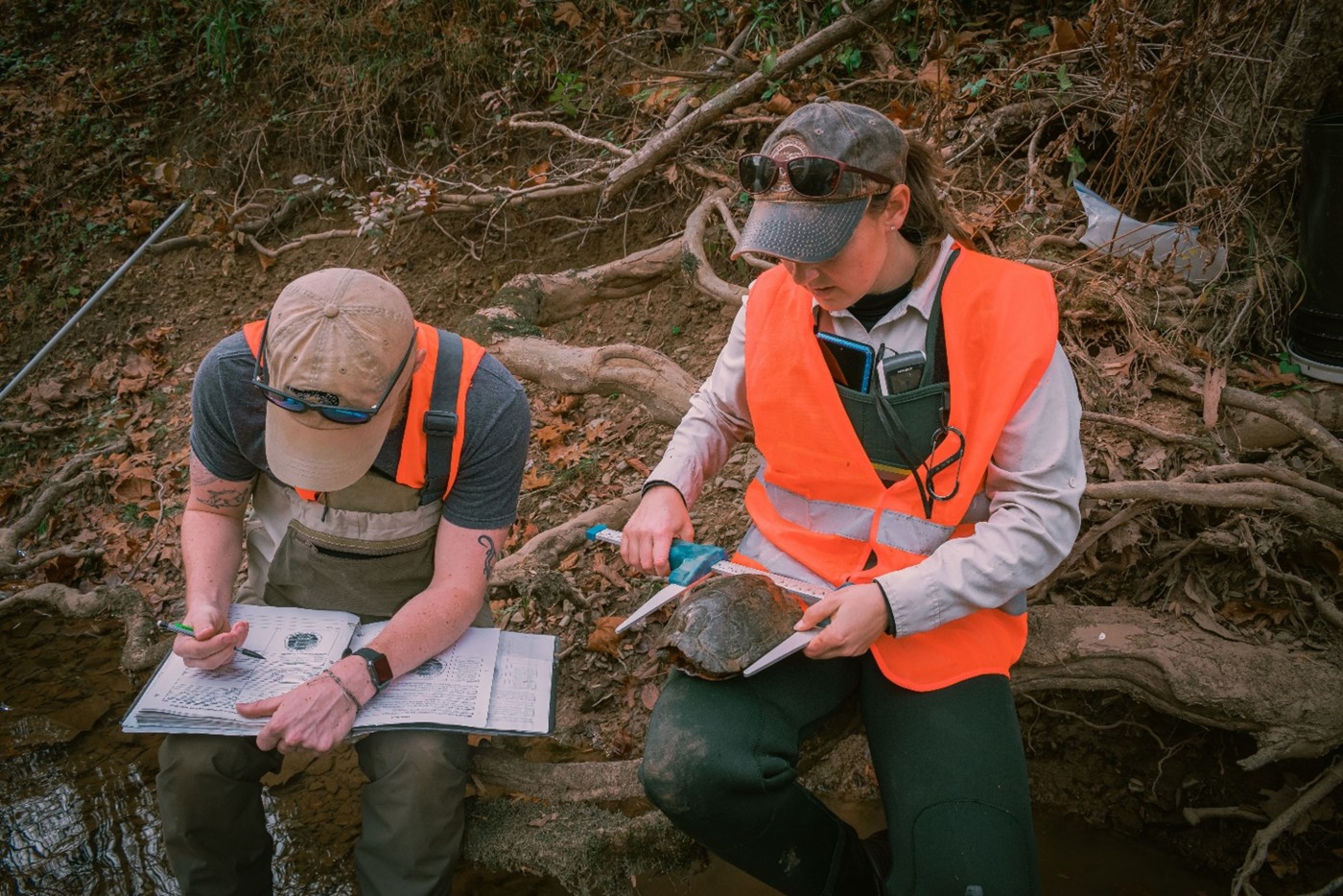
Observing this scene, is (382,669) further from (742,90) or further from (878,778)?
(742,90)

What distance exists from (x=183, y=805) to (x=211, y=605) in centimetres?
48

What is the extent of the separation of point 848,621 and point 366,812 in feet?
4.17

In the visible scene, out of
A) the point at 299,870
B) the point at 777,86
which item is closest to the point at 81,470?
the point at 299,870

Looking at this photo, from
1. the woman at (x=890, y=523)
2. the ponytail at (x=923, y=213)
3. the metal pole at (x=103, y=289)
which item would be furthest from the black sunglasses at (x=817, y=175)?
the metal pole at (x=103, y=289)

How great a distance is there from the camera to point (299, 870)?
296cm

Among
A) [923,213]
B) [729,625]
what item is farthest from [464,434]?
[923,213]

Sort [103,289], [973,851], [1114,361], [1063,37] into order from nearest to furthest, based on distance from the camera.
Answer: [973,851] → [1114,361] → [1063,37] → [103,289]

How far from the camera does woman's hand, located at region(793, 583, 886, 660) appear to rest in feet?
6.05

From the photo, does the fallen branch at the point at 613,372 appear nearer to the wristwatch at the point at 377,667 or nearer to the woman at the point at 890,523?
the woman at the point at 890,523

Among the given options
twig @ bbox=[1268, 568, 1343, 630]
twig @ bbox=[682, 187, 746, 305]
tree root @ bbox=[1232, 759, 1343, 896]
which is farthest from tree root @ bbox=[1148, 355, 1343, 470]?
twig @ bbox=[682, 187, 746, 305]

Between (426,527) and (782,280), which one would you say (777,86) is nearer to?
(782,280)

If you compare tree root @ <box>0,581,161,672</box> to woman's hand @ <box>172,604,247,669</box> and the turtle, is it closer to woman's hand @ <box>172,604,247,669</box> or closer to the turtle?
woman's hand @ <box>172,604,247,669</box>

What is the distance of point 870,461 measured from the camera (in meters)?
2.06

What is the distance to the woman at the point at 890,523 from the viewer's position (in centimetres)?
186
